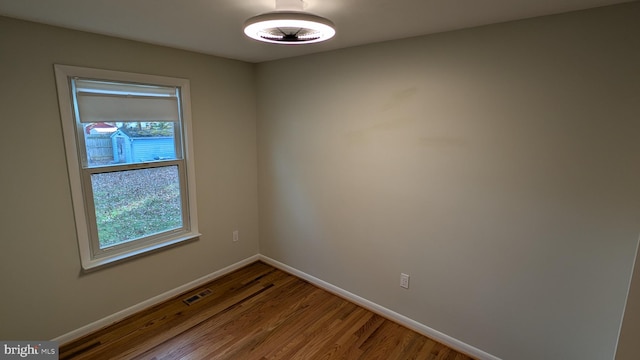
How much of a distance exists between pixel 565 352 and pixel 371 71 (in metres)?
2.23

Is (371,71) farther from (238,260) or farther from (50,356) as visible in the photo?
(50,356)

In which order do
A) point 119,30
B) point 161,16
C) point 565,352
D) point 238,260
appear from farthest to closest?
point 238,260 < point 119,30 < point 565,352 < point 161,16

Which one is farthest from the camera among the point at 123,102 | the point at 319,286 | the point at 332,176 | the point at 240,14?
the point at 319,286

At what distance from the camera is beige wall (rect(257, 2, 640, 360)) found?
5.30 feet

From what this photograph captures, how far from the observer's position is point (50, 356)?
2082 mm

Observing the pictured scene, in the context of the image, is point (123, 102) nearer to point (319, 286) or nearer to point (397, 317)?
point (319, 286)

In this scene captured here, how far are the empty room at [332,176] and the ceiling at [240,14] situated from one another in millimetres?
19

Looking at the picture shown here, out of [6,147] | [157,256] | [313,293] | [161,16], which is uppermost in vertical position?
[161,16]

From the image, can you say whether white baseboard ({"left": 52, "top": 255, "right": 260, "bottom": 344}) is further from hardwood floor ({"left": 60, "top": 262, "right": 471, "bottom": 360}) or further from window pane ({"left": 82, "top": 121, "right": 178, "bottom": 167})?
window pane ({"left": 82, "top": 121, "right": 178, "bottom": 167})

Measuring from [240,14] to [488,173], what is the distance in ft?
5.84

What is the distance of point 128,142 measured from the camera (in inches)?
97.5

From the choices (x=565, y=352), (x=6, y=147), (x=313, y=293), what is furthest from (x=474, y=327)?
(x=6, y=147)

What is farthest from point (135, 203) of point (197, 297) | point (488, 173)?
A: point (488, 173)

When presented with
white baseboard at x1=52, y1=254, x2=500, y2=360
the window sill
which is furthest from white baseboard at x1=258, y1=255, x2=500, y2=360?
the window sill
